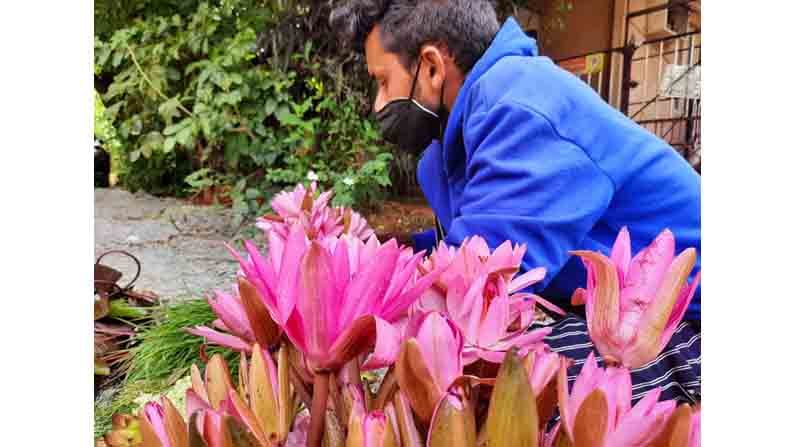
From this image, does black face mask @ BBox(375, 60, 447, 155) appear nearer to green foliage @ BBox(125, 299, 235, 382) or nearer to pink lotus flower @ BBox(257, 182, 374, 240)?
pink lotus flower @ BBox(257, 182, 374, 240)

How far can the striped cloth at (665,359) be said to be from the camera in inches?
23.0

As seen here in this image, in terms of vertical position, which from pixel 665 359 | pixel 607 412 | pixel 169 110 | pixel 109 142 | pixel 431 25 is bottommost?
pixel 665 359

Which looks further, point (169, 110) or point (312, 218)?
point (169, 110)

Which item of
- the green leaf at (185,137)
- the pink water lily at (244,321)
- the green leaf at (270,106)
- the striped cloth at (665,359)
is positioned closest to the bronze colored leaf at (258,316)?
the pink water lily at (244,321)

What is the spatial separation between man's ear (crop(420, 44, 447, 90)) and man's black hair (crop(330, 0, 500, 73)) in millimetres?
14

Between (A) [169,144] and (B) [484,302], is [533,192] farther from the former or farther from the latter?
(A) [169,144]

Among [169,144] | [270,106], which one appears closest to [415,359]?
[169,144]

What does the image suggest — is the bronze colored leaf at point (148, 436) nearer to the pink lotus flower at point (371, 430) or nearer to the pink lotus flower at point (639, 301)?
the pink lotus flower at point (371, 430)

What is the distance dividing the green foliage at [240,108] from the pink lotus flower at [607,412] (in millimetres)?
1449

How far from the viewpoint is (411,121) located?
1.21 meters

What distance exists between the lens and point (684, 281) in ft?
0.87

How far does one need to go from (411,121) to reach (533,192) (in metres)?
0.51
